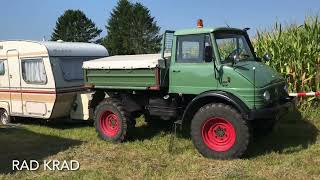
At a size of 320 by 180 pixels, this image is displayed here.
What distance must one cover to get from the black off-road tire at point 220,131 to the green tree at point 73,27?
48.5m

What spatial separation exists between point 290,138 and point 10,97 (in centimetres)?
745

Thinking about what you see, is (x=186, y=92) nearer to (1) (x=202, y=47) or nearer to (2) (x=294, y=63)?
(1) (x=202, y=47)

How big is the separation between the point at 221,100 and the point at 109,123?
2941 mm

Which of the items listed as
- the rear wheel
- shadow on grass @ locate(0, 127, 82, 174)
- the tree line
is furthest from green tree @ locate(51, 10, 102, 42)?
shadow on grass @ locate(0, 127, 82, 174)

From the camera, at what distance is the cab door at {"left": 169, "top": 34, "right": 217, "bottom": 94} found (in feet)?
28.3

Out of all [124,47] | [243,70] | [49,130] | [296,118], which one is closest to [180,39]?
[243,70]

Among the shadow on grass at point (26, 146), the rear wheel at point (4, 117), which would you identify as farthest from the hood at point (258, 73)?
the rear wheel at point (4, 117)

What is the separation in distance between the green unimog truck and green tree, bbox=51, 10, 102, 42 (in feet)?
153

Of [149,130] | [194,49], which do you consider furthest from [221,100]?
[149,130]

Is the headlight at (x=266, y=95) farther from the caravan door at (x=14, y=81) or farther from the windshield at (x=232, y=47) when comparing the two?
the caravan door at (x=14, y=81)

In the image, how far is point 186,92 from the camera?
9000mm

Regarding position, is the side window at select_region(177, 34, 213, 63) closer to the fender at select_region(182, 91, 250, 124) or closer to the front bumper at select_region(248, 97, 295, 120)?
the fender at select_region(182, 91, 250, 124)

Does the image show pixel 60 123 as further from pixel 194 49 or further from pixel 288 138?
pixel 288 138

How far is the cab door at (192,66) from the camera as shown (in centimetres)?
863
